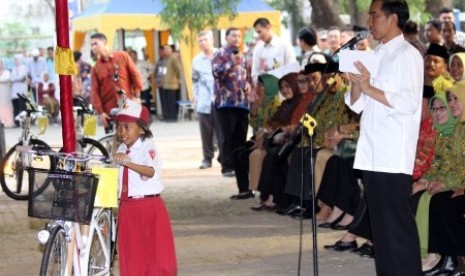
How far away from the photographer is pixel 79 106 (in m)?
15.3

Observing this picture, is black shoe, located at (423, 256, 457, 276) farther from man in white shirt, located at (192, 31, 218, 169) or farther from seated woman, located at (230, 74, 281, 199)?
man in white shirt, located at (192, 31, 218, 169)

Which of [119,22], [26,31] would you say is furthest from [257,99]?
[26,31]

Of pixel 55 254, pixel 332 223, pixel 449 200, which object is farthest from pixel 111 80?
pixel 55 254

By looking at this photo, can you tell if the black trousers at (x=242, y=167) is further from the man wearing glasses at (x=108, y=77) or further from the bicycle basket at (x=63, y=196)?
the bicycle basket at (x=63, y=196)

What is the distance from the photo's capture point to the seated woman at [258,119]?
1251 cm

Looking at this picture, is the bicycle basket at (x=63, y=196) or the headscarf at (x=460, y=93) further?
the headscarf at (x=460, y=93)

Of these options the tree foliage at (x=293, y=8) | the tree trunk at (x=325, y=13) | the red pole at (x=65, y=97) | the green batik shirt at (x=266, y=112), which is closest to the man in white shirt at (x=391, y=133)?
the red pole at (x=65, y=97)

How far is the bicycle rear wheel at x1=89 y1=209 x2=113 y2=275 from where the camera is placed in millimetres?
7340

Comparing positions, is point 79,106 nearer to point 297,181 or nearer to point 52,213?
point 297,181

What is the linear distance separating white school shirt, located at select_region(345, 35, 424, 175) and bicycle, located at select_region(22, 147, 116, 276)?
5.64 feet

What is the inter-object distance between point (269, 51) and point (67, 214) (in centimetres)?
823

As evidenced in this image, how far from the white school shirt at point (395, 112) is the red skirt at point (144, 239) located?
160 centimetres

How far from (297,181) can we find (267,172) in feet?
3.23

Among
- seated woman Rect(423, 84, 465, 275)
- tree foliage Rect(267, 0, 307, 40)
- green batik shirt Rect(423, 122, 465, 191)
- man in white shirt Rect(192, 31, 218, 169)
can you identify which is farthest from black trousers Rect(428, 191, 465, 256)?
tree foliage Rect(267, 0, 307, 40)
